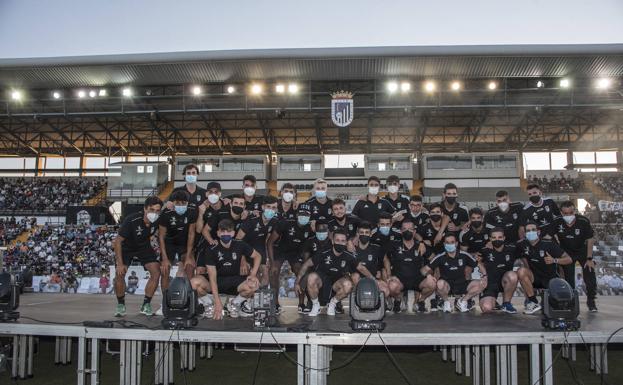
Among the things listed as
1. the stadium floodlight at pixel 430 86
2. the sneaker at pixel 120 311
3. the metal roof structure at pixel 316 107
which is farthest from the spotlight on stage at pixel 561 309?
the stadium floodlight at pixel 430 86

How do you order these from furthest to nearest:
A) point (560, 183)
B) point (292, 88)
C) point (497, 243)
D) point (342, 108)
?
point (560, 183) → point (292, 88) → point (342, 108) → point (497, 243)

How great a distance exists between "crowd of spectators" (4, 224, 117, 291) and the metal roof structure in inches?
251

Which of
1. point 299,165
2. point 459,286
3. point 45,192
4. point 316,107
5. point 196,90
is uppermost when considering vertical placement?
point 196,90

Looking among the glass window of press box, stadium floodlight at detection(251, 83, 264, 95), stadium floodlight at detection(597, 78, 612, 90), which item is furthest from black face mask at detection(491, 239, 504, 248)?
the glass window of press box

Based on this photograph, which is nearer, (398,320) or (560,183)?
(398,320)

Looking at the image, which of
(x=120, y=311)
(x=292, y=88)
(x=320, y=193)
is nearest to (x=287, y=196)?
(x=320, y=193)

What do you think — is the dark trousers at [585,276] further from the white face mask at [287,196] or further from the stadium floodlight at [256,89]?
the stadium floodlight at [256,89]

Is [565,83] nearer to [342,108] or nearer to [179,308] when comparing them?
[342,108]

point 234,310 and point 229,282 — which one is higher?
point 229,282

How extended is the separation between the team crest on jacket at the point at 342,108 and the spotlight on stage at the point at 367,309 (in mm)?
15835

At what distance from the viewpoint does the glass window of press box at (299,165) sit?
3192cm

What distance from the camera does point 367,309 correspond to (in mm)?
5051

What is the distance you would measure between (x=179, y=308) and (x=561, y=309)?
14.2 feet

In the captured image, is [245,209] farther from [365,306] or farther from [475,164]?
[475,164]
